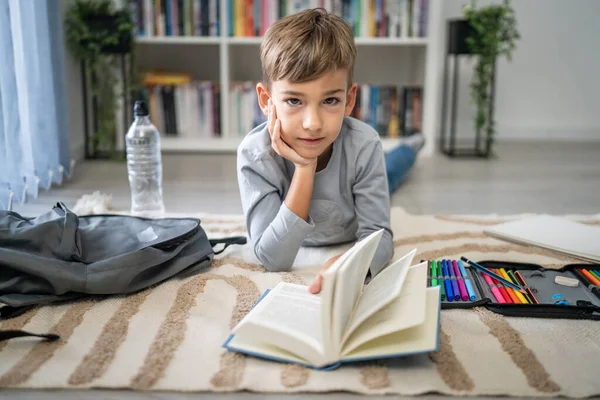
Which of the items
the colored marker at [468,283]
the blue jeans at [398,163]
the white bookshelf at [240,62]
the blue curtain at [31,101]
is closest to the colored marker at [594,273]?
the colored marker at [468,283]

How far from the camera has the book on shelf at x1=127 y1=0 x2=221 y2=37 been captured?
2.75m

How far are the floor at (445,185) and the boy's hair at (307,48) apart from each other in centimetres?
75

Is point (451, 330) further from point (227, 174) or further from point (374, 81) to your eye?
point (374, 81)

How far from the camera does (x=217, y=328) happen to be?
A: 100 cm

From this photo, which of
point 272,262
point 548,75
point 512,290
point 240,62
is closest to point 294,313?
point 272,262

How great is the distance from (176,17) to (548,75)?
186cm

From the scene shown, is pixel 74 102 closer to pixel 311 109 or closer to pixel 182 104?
pixel 182 104

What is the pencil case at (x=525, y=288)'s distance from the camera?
105 cm

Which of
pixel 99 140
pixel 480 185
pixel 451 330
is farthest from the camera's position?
pixel 99 140

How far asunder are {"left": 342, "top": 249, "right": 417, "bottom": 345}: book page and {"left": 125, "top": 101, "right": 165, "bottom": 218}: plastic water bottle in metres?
0.92

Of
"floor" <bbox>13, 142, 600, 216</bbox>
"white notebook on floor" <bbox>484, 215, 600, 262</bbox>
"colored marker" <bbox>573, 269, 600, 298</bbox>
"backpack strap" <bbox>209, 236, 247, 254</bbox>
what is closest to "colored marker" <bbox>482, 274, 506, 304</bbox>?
"colored marker" <bbox>573, 269, 600, 298</bbox>

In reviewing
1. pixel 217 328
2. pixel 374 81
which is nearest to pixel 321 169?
pixel 217 328

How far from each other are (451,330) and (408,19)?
2109mm

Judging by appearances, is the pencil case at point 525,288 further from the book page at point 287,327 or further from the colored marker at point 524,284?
the book page at point 287,327
